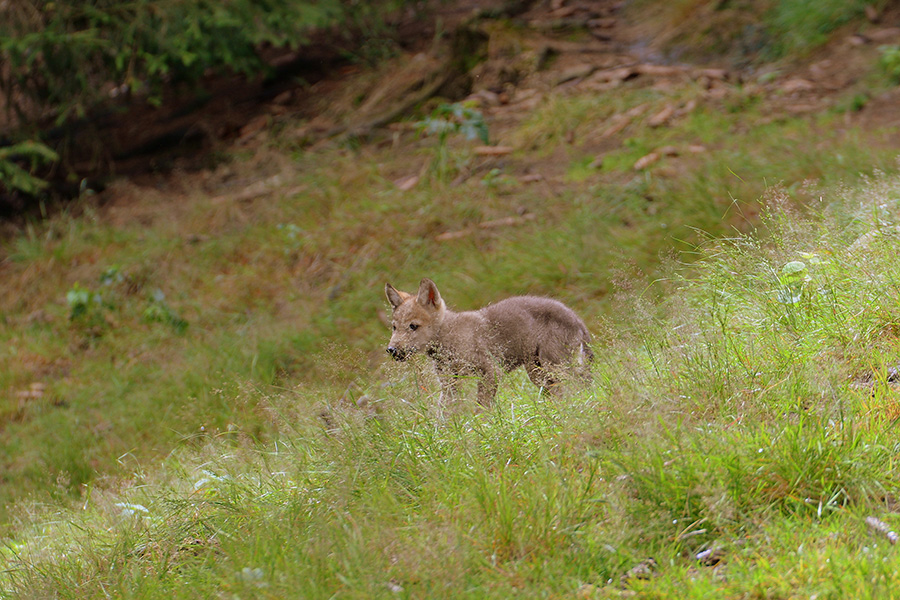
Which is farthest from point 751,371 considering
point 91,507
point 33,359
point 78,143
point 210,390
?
point 78,143

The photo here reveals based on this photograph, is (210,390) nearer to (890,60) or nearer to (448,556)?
(448,556)

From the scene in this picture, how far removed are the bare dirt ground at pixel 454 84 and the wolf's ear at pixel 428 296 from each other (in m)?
4.57

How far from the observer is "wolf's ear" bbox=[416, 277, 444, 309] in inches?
210

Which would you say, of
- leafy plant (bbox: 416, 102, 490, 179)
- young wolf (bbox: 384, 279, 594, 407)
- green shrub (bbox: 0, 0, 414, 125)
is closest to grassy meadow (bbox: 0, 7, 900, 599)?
young wolf (bbox: 384, 279, 594, 407)

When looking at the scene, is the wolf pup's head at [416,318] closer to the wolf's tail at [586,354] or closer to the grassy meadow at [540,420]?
the grassy meadow at [540,420]

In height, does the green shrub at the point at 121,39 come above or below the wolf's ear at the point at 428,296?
above

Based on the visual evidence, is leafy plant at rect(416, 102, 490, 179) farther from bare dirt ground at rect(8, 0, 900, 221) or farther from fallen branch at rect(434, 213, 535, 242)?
fallen branch at rect(434, 213, 535, 242)

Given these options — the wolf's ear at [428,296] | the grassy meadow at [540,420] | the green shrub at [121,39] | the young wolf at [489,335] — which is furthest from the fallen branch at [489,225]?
the green shrub at [121,39]

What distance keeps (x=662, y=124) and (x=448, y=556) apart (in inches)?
304

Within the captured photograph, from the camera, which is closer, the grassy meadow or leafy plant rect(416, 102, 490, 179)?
the grassy meadow

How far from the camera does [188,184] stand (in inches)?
464

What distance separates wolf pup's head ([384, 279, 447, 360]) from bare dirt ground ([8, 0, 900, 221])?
15.1 ft

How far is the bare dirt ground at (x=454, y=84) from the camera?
33.9 ft

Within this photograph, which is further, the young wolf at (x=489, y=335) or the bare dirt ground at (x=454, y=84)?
the bare dirt ground at (x=454, y=84)
